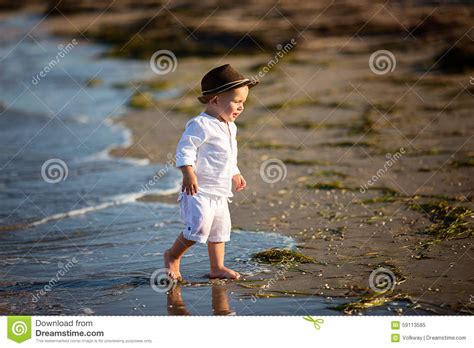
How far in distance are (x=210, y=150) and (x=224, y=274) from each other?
2.52 ft

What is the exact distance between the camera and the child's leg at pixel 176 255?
5.12 m

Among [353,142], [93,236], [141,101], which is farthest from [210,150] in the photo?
[141,101]

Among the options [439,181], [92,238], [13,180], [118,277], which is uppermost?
[13,180]

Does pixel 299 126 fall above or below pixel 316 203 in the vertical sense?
above

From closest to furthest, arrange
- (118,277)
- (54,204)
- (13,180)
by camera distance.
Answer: (118,277)
(54,204)
(13,180)

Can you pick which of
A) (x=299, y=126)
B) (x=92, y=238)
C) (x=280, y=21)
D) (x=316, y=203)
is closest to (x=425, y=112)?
(x=299, y=126)

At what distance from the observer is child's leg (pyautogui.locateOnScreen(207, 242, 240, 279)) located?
5082mm

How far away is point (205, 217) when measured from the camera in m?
5.05

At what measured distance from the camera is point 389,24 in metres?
17.8

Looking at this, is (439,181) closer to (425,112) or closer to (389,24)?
(425,112)

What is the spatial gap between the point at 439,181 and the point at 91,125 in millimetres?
5849

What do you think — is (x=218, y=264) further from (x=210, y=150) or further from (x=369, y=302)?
(x=369, y=302)

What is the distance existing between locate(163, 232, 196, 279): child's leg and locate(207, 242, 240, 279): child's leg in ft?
0.45

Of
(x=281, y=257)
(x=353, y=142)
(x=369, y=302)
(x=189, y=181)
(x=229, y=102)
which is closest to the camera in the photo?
(x=369, y=302)
